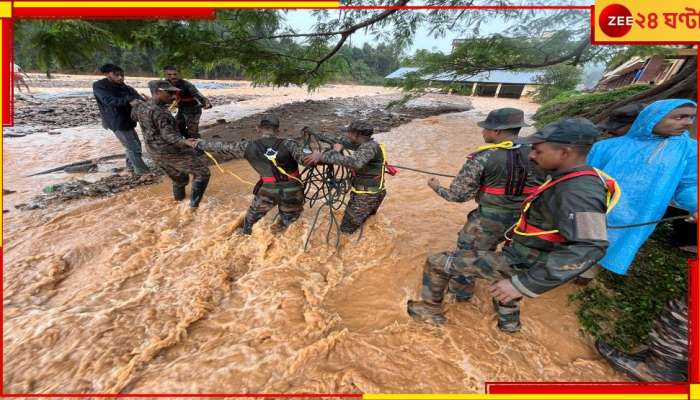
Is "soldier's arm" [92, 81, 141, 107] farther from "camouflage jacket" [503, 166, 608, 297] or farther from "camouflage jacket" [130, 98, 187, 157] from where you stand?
"camouflage jacket" [503, 166, 608, 297]

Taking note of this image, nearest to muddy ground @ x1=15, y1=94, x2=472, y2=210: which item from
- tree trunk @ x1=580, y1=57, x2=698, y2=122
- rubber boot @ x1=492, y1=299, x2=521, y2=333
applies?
rubber boot @ x1=492, y1=299, x2=521, y2=333

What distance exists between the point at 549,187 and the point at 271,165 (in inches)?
116

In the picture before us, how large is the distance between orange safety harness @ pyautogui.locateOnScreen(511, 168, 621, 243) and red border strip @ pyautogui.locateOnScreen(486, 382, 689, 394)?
1.18 meters

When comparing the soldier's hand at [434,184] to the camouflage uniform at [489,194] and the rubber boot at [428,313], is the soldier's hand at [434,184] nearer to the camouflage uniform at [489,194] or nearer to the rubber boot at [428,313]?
the camouflage uniform at [489,194]

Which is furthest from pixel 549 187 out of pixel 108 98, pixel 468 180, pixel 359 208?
pixel 108 98

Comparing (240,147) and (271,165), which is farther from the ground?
(240,147)

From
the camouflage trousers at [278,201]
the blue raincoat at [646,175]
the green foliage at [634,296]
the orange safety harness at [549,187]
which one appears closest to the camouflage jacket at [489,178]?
the orange safety harness at [549,187]

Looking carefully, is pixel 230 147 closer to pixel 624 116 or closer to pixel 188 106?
pixel 188 106

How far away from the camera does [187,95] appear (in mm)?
6148

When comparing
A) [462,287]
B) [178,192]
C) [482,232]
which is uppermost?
[482,232]

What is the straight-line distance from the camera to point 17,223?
4492 mm

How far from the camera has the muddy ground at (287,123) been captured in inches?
212

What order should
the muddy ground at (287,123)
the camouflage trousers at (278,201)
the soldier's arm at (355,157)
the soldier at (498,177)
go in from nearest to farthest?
the soldier at (498,177) → the soldier's arm at (355,157) → the camouflage trousers at (278,201) → the muddy ground at (287,123)

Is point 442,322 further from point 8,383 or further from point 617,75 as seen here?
point 617,75
